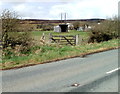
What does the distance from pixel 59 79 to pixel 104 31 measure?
24279 millimetres

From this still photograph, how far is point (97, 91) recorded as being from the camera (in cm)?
735

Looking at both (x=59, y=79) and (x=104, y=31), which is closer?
(x=59, y=79)

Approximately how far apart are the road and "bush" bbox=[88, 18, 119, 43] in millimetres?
20719

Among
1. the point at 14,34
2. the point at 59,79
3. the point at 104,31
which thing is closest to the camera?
the point at 59,79

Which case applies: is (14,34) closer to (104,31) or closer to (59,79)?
(59,79)

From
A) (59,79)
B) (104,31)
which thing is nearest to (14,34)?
(59,79)

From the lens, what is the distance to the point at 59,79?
9.10 meters

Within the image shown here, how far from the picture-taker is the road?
7738mm

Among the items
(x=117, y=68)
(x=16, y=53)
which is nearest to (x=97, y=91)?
(x=117, y=68)

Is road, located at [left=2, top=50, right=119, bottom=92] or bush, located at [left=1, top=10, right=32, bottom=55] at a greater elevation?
bush, located at [left=1, top=10, right=32, bottom=55]

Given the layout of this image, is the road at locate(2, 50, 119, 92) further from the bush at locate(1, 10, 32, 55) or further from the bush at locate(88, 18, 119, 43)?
the bush at locate(88, 18, 119, 43)

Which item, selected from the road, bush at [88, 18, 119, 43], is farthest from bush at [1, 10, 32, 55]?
bush at [88, 18, 119, 43]

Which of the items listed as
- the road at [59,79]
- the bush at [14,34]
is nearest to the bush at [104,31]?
the bush at [14,34]

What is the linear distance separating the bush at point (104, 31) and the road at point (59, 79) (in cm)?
2072
